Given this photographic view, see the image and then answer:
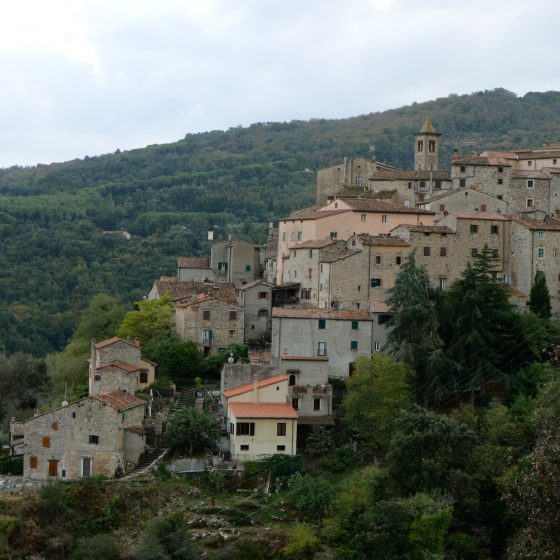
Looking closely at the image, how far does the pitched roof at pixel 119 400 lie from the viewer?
Result: 50.0 m

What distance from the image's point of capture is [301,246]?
63656mm

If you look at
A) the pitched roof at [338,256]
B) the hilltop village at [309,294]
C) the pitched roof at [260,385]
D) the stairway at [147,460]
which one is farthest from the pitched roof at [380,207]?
the stairway at [147,460]

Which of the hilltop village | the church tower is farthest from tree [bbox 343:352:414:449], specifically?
the church tower

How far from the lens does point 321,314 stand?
56.0m

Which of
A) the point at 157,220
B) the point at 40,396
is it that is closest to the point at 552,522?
the point at 40,396

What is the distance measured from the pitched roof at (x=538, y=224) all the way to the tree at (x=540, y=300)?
11.6ft

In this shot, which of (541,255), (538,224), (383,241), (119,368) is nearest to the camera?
(119,368)

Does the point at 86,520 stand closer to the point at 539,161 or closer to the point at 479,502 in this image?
the point at 479,502

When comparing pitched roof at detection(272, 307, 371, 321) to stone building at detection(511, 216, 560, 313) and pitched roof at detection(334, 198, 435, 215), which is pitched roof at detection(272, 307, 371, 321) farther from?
stone building at detection(511, 216, 560, 313)

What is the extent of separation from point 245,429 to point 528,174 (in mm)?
28759

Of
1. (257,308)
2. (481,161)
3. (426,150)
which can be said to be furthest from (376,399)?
(426,150)

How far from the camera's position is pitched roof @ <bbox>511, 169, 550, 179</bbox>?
6950 cm

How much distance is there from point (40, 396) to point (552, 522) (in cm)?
4008

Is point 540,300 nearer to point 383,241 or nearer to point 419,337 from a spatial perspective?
point 383,241
